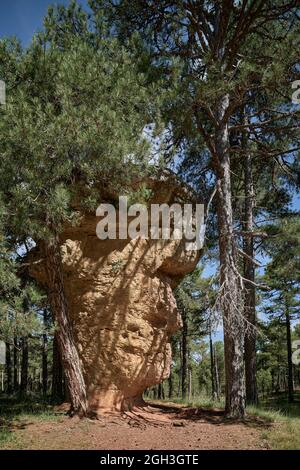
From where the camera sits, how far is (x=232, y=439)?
7023 millimetres

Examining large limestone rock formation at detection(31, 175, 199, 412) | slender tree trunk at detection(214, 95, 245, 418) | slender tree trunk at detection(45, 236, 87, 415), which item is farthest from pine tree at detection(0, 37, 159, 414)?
slender tree trunk at detection(214, 95, 245, 418)

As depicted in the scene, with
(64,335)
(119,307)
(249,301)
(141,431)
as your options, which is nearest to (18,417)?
(64,335)

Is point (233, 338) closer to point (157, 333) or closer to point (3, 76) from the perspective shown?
point (157, 333)

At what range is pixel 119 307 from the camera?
10.6 metres

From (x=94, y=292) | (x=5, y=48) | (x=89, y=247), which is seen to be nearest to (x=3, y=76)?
(x=5, y=48)

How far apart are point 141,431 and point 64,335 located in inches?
100

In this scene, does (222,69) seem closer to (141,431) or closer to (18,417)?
(141,431)

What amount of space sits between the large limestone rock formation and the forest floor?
94 centimetres

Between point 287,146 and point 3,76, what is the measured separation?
8201 millimetres

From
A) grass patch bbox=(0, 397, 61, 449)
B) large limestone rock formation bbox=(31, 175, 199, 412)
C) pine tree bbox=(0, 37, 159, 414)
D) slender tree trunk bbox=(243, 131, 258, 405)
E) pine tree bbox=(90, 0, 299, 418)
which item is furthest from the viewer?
slender tree trunk bbox=(243, 131, 258, 405)

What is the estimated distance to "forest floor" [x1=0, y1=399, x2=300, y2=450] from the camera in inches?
261

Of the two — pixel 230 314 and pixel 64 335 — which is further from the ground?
pixel 230 314

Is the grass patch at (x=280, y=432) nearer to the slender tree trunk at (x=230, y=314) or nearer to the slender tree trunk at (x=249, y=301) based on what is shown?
the slender tree trunk at (x=230, y=314)

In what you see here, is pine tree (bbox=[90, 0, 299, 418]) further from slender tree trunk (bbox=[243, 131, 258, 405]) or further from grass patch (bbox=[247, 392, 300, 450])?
slender tree trunk (bbox=[243, 131, 258, 405])
